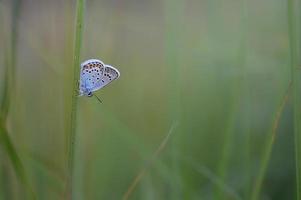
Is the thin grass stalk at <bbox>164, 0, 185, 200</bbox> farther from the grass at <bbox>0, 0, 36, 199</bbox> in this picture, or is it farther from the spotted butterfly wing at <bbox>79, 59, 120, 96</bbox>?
the grass at <bbox>0, 0, 36, 199</bbox>

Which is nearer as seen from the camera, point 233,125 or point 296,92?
point 296,92

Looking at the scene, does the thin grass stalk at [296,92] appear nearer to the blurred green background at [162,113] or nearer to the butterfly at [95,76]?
the blurred green background at [162,113]

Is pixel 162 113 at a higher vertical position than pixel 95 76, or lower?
lower

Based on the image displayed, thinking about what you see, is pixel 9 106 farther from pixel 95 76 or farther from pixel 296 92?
pixel 296 92

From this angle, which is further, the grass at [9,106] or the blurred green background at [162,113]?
the blurred green background at [162,113]

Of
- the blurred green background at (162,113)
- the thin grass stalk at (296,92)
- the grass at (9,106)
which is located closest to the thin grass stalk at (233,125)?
the blurred green background at (162,113)

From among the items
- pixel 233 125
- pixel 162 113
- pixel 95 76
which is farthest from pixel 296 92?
pixel 162 113

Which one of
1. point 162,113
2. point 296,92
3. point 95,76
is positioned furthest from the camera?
point 162,113

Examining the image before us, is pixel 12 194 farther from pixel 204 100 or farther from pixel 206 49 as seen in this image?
pixel 206 49
